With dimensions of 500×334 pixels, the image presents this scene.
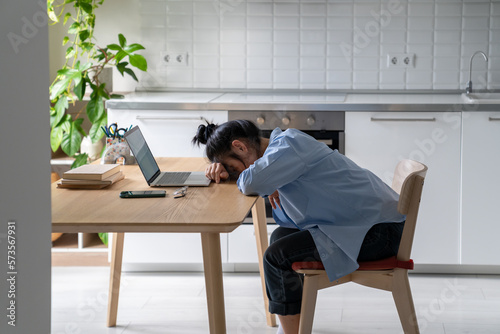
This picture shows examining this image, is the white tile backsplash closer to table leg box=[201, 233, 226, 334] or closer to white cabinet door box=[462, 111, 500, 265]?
white cabinet door box=[462, 111, 500, 265]

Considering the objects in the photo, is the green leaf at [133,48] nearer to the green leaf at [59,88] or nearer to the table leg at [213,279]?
the green leaf at [59,88]

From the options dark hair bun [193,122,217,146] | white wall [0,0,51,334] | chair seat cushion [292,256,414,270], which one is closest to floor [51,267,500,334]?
chair seat cushion [292,256,414,270]

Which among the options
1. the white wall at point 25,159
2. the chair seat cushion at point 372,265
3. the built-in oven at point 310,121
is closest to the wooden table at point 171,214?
the chair seat cushion at point 372,265

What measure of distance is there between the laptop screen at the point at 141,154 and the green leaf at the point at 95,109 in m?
1.21

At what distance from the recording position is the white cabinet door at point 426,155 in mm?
3285

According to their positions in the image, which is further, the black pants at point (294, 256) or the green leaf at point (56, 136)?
the green leaf at point (56, 136)

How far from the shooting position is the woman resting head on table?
1976 millimetres

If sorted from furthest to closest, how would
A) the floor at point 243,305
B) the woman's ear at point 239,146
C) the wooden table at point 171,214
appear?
the floor at point 243,305 → the woman's ear at point 239,146 → the wooden table at point 171,214

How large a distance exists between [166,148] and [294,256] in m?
1.57

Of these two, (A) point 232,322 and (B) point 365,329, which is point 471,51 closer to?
(B) point 365,329

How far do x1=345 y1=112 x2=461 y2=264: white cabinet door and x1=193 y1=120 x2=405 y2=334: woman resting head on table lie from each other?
1169 millimetres

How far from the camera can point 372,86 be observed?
3.89 meters

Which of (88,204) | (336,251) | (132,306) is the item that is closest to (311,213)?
(336,251)

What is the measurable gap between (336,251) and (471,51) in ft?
7.41
